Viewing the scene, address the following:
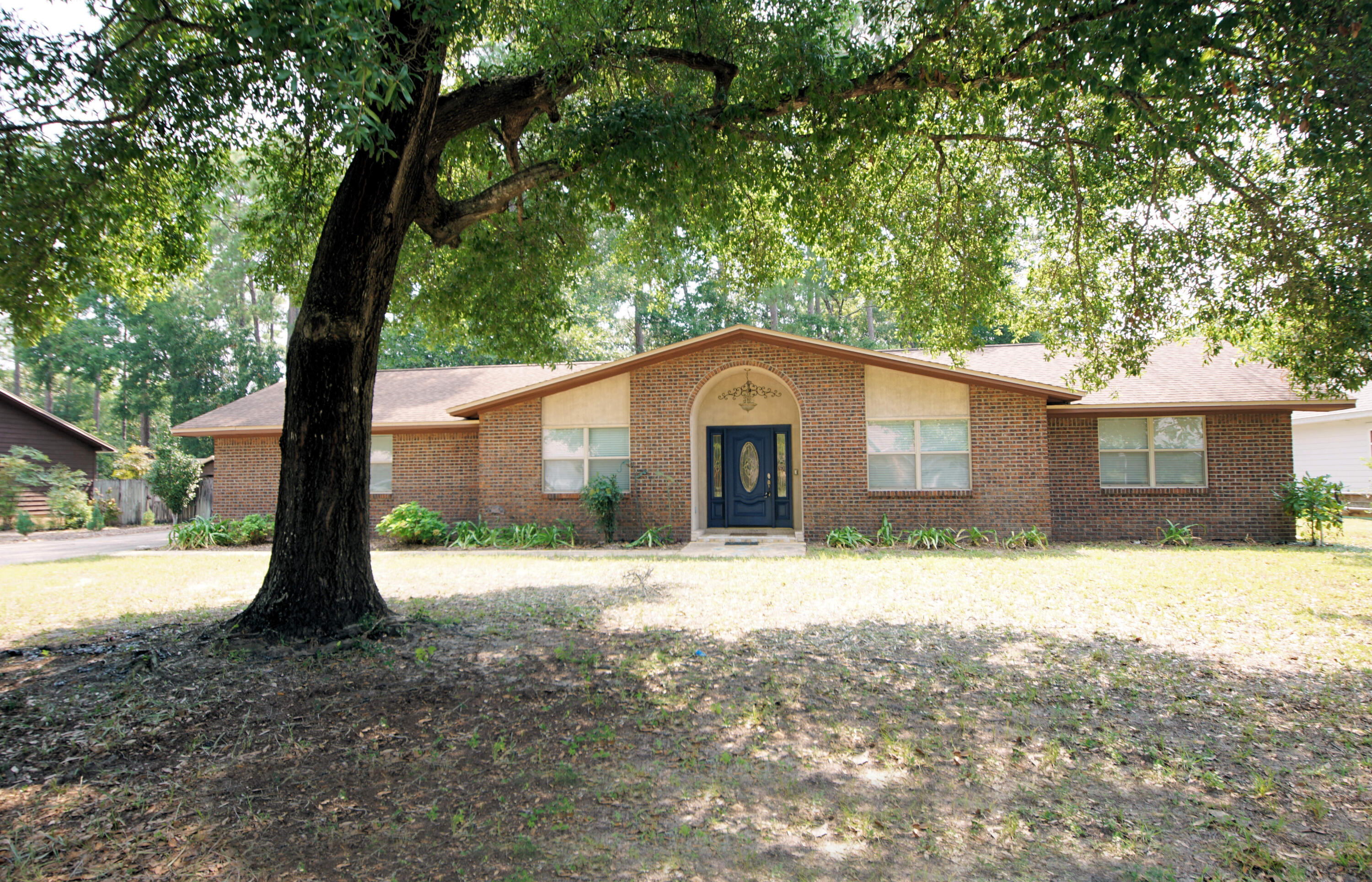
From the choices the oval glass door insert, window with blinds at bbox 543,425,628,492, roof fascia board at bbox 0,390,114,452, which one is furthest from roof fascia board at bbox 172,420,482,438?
roof fascia board at bbox 0,390,114,452

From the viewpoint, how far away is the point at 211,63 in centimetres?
606

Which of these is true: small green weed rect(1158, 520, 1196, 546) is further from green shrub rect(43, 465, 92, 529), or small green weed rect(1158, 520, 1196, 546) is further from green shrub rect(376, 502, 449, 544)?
green shrub rect(43, 465, 92, 529)

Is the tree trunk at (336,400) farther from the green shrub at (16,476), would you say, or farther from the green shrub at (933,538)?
the green shrub at (933,538)

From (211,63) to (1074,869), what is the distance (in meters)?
7.87

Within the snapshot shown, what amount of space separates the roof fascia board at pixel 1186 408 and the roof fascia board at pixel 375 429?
11.6 metres

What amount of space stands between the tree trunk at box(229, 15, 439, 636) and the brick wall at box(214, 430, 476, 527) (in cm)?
968

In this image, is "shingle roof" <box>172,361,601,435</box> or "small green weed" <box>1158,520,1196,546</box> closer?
"small green weed" <box>1158,520,1196,546</box>

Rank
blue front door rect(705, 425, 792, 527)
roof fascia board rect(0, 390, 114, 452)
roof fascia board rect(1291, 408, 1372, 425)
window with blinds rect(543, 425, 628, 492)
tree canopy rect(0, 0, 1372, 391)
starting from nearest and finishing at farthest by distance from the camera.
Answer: tree canopy rect(0, 0, 1372, 391), window with blinds rect(543, 425, 628, 492), blue front door rect(705, 425, 792, 527), roof fascia board rect(1291, 408, 1372, 425), roof fascia board rect(0, 390, 114, 452)

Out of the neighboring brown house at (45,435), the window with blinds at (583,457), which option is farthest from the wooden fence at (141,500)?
the window with blinds at (583,457)

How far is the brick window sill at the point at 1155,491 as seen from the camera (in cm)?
1360

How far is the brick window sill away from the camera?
44.6 ft

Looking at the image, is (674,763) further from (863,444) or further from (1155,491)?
(1155,491)

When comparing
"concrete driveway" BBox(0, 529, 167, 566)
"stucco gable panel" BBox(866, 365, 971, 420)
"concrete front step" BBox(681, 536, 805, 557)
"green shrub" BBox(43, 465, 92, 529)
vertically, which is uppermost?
"stucco gable panel" BBox(866, 365, 971, 420)

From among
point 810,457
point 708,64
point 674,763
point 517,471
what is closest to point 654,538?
point 517,471
